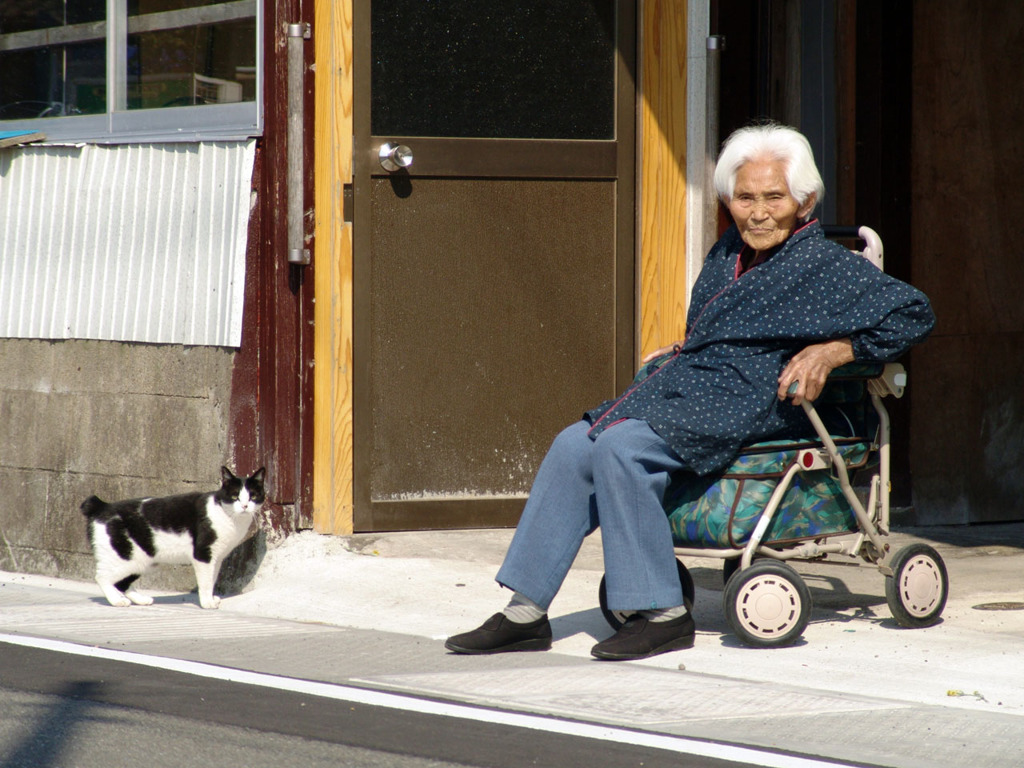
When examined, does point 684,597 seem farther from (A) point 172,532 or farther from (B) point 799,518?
(A) point 172,532

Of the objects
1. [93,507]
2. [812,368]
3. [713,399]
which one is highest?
[812,368]

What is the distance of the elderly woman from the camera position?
455 cm

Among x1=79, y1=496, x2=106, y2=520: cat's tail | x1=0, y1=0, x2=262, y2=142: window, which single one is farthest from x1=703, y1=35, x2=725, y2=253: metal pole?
x1=79, y1=496, x2=106, y2=520: cat's tail

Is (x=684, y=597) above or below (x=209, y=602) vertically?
above

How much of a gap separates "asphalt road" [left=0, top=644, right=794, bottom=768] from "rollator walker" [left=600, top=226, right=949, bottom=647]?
1.07m

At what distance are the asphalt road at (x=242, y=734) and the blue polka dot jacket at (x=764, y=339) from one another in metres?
1.21

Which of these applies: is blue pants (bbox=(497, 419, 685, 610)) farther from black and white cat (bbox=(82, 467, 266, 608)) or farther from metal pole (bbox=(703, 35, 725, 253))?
metal pole (bbox=(703, 35, 725, 253))

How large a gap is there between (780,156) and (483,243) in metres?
1.95

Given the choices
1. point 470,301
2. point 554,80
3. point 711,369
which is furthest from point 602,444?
point 554,80

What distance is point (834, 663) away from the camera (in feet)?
14.9

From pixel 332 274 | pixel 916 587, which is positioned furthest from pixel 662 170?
pixel 916 587

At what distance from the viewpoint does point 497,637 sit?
15.4 feet

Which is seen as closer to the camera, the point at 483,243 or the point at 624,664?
the point at 624,664

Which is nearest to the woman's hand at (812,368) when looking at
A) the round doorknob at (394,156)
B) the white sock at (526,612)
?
the white sock at (526,612)
